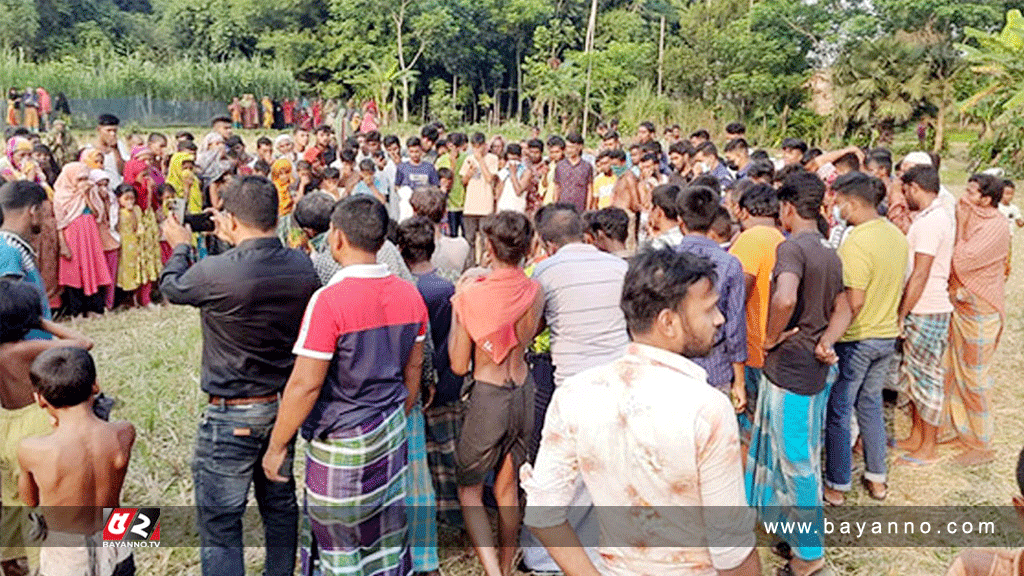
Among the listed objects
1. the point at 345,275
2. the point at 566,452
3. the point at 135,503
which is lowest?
the point at 135,503

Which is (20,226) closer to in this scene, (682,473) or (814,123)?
(682,473)

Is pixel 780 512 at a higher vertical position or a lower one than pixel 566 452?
lower

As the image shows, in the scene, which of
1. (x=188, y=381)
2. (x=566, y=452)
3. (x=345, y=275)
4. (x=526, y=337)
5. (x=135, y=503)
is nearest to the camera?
(x=566, y=452)

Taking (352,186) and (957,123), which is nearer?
(352,186)

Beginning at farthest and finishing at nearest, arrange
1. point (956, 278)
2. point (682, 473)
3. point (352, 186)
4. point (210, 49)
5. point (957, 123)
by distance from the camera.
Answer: point (210, 49), point (957, 123), point (352, 186), point (956, 278), point (682, 473)

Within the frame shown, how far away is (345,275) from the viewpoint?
2.67m

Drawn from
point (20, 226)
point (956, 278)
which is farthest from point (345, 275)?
point (956, 278)

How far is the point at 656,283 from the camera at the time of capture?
1751mm

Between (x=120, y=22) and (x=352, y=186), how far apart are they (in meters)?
34.4

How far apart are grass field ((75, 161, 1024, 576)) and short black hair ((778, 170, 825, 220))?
168cm

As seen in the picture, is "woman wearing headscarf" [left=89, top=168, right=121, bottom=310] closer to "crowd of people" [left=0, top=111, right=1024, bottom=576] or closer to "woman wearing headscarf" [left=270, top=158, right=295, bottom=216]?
"woman wearing headscarf" [left=270, top=158, right=295, bottom=216]

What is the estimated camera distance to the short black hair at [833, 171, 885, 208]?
3.75 meters

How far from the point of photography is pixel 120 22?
34.8 m

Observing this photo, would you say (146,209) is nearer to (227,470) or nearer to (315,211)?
(315,211)
